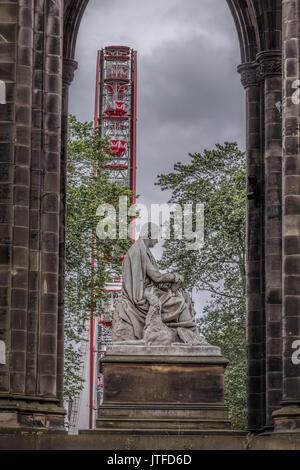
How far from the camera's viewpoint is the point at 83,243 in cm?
4450

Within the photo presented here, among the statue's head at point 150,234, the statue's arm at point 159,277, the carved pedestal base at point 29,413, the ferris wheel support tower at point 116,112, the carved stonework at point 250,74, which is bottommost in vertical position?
the carved pedestal base at point 29,413

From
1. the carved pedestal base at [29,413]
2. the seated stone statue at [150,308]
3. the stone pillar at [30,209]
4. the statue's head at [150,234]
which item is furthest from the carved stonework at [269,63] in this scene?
the carved pedestal base at [29,413]

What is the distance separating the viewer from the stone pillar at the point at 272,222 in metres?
32.4

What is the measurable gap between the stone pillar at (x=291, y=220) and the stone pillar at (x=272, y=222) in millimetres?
5312

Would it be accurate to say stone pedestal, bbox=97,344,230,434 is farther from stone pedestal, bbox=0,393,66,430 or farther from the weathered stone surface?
stone pedestal, bbox=0,393,66,430

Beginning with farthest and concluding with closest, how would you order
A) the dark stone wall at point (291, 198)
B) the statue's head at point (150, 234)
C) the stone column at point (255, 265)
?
the stone column at point (255, 265) → the statue's head at point (150, 234) → the dark stone wall at point (291, 198)

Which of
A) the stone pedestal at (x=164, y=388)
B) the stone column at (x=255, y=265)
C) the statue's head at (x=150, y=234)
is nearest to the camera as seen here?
the stone pedestal at (x=164, y=388)

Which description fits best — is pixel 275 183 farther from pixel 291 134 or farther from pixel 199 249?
pixel 199 249

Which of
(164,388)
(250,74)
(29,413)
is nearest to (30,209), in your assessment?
(29,413)

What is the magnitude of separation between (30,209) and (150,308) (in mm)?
3564

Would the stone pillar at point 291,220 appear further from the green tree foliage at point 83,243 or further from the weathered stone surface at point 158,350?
the green tree foliage at point 83,243

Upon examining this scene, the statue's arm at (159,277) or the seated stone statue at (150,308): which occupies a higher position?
the statue's arm at (159,277)

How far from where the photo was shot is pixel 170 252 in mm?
47969
